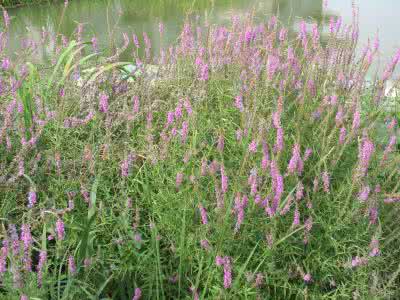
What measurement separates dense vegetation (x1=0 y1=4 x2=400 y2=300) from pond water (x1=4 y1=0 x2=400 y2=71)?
4053mm

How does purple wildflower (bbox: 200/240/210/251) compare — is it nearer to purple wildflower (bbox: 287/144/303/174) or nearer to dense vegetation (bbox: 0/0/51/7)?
purple wildflower (bbox: 287/144/303/174)

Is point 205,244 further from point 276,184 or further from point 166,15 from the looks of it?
point 166,15

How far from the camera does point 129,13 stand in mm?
9531

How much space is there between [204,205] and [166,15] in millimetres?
7973

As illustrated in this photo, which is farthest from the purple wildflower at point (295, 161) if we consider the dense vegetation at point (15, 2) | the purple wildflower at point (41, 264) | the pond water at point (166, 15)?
the dense vegetation at point (15, 2)

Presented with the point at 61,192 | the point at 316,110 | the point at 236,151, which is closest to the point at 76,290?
the point at 61,192

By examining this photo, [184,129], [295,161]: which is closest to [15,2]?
[184,129]

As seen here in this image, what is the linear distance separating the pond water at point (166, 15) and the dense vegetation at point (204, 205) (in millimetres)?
4053

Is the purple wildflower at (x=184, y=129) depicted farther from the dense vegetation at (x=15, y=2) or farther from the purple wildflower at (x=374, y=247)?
the dense vegetation at (x=15, y=2)

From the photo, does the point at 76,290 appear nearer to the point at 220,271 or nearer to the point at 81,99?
the point at 220,271

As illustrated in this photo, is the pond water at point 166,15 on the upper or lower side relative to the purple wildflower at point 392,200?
lower

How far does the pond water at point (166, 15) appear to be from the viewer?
6973 millimetres

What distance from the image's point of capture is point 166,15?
927 cm

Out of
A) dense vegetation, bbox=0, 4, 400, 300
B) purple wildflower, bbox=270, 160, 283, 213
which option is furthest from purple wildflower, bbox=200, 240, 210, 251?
purple wildflower, bbox=270, 160, 283, 213
